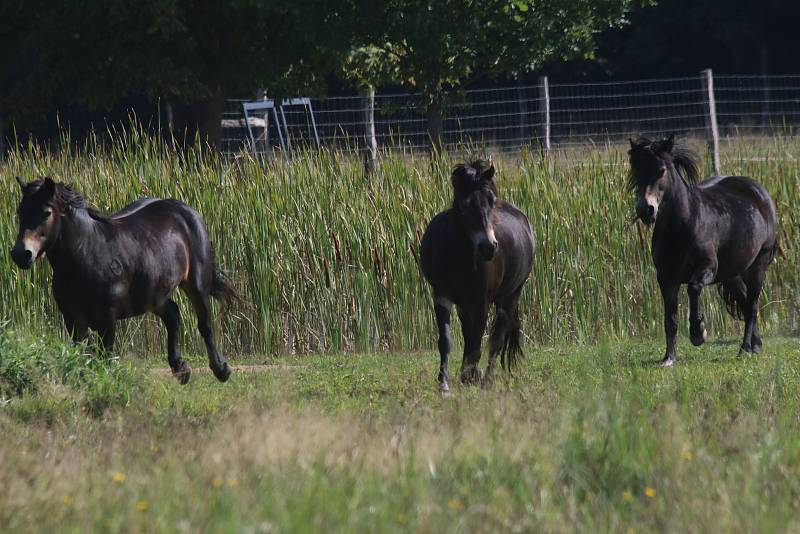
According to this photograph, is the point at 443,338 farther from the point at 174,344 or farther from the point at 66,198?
the point at 66,198

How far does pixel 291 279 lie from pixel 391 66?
7423 mm

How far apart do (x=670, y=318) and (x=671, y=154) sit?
1.36 m

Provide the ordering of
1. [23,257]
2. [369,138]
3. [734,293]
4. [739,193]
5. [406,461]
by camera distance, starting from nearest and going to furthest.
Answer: [406,461] < [23,257] < [739,193] < [734,293] < [369,138]

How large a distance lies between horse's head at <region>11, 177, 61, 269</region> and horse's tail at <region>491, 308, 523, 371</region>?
330 centimetres

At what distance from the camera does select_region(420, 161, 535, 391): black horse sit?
8523 mm

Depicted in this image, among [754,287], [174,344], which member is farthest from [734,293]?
[174,344]

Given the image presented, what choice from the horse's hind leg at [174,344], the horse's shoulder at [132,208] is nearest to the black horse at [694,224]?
the horse's hind leg at [174,344]

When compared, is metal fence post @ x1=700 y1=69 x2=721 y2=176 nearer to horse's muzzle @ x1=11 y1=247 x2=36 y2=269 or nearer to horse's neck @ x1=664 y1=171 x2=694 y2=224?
horse's neck @ x1=664 y1=171 x2=694 y2=224

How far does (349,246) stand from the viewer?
12.5 m

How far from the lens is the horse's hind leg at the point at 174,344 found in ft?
30.8

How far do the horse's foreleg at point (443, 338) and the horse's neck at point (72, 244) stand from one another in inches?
95.2

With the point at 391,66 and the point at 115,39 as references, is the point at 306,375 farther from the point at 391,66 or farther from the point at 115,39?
the point at 115,39

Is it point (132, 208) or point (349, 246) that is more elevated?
point (132, 208)

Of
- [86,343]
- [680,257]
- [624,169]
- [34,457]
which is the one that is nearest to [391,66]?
[624,169]
